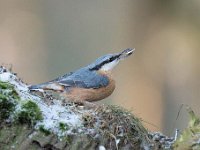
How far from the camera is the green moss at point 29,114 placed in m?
2.40

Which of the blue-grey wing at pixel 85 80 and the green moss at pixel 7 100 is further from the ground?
the blue-grey wing at pixel 85 80

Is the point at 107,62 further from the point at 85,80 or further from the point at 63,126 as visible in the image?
the point at 63,126

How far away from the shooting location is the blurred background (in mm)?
6227

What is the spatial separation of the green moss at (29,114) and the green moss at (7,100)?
48mm

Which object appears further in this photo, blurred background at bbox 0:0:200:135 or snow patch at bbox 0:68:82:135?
blurred background at bbox 0:0:200:135

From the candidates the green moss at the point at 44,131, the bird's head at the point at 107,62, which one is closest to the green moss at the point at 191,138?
the green moss at the point at 44,131

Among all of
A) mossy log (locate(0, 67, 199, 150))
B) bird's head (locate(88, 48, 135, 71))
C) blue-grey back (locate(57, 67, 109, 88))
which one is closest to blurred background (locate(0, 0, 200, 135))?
bird's head (locate(88, 48, 135, 71))

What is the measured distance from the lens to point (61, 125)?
2.46 metres

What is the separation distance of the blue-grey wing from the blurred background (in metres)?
2.15

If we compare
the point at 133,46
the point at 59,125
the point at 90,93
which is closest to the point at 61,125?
the point at 59,125

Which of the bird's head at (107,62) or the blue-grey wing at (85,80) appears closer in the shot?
the blue-grey wing at (85,80)

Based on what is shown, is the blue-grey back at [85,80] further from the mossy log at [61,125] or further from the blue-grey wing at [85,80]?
the mossy log at [61,125]

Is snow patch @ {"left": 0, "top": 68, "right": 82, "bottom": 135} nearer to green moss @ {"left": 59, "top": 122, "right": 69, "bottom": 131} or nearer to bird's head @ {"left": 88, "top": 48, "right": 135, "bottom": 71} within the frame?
green moss @ {"left": 59, "top": 122, "right": 69, "bottom": 131}

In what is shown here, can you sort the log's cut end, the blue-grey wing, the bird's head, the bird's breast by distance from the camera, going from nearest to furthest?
the log's cut end < the bird's breast < the blue-grey wing < the bird's head
